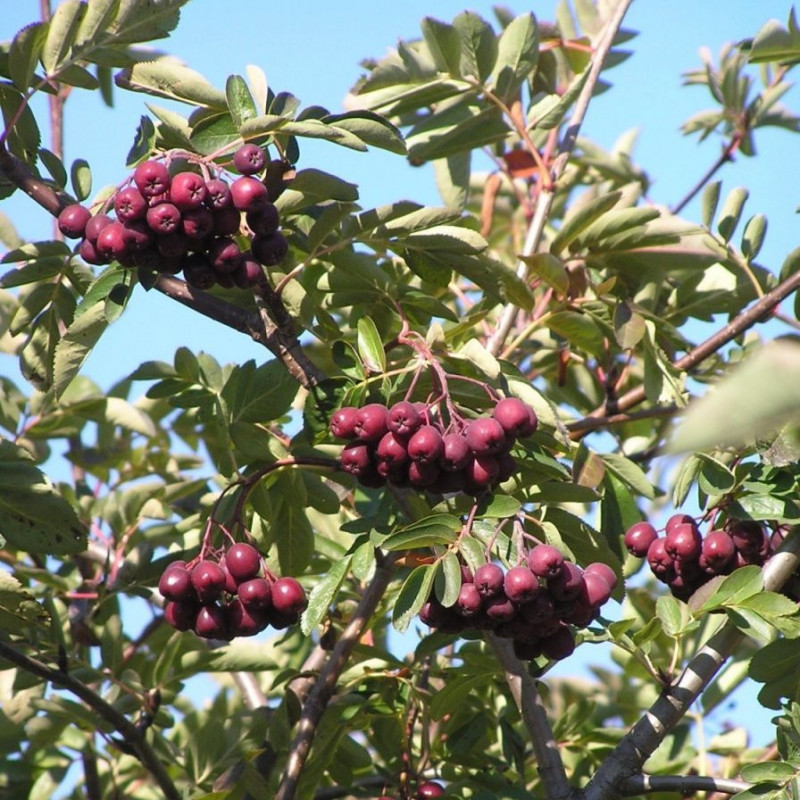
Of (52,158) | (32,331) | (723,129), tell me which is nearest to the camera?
(52,158)

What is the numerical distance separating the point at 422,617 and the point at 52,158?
1.26 m

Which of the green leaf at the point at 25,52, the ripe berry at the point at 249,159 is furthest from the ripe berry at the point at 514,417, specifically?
the green leaf at the point at 25,52

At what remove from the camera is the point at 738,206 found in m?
2.89

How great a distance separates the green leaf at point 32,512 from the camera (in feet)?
8.14

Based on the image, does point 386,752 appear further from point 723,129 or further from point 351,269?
point 723,129

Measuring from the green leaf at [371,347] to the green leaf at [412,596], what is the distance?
45 centimetres

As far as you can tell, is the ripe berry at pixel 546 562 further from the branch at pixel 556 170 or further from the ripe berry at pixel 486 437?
the branch at pixel 556 170

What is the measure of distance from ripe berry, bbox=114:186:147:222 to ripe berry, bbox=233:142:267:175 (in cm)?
→ 19

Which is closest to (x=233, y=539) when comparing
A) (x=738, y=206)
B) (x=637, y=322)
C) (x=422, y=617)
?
(x=422, y=617)

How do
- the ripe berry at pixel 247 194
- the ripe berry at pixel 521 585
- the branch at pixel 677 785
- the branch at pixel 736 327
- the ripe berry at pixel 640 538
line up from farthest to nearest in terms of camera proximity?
the branch at pixel 736 327 → the ripe berry at pixel 640 538 → the branch at pixel 677 785 → the ripe berry at pixel 247 194 → the ripe berry at pixel 521 585

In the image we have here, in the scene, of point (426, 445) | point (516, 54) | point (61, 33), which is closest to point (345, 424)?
point (426, 445)

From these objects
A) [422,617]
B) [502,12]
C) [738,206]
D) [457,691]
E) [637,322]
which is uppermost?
[502,12]

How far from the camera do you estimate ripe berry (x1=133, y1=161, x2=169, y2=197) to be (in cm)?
201

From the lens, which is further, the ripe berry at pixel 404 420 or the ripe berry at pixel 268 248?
the ripe berry at pixel 268 248
